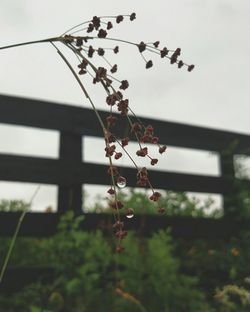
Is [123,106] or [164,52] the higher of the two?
[164,52]

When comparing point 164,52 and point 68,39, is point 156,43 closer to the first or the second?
point 164,52

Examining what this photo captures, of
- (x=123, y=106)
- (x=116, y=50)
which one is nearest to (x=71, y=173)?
(x=116, y=50)

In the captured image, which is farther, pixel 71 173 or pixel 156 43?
pixel 71 173

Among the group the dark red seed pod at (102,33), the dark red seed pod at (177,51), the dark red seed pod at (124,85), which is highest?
the dark red seed pod at (177,51)

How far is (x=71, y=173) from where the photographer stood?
3.88 metres

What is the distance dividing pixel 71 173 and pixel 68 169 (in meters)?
0.04

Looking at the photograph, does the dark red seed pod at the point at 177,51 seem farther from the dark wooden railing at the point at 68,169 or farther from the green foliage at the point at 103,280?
the dark wooden railing at the point at 68,169

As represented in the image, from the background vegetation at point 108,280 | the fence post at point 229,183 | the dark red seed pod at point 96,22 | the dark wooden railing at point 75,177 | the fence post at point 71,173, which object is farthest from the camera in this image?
the fence post at point 229,183

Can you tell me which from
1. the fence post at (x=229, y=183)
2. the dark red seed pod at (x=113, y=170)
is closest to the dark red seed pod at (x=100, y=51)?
the dark red seed pod at (x=113, y=170)

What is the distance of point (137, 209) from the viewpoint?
4328mm

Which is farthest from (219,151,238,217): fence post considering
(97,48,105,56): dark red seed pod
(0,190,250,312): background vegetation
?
(97,48,105,56): dark red seed pod

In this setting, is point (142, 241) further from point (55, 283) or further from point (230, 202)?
point (230, 202)

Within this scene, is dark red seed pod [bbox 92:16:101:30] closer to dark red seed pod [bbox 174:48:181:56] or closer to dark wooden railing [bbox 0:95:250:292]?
dark red seed pod [bbox 174:48:181:56]

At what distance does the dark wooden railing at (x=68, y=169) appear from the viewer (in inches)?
142
